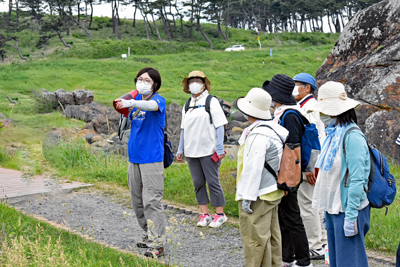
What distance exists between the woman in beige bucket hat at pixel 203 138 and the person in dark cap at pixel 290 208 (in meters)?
1.40

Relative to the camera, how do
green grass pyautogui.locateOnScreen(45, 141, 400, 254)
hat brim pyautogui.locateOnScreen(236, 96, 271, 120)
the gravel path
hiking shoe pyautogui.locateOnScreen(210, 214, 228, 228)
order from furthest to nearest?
hiking shoe pyautogui.locateOnScreen(210, 214, 228, 228)
green grass pyautogui.locateOnScreen(45, 141, 400, 254)
the gravel path
hat brim pyautogui.locateOnScreen(236, 96, 271, 120)

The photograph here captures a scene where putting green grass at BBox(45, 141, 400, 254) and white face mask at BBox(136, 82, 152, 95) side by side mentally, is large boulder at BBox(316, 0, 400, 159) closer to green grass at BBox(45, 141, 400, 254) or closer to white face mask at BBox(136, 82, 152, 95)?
green grass at BBox(45, 141, 400, 254)

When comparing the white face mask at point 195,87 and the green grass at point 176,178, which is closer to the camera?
the green grass at point 176,178

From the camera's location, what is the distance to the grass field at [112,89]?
4.72m

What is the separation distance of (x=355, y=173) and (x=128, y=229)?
3402mm

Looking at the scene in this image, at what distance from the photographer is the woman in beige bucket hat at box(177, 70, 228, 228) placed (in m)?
5.48

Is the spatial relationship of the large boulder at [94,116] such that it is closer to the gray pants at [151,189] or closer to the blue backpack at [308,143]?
the gray pants at [151,189]

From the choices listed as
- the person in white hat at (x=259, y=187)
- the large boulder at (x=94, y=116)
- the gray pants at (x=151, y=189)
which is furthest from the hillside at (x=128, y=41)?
the person in white hat at (x=259, y=187)

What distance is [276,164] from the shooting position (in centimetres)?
355

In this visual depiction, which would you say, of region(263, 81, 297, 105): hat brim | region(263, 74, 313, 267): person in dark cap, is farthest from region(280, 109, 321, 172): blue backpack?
region(263, 81, 297, 105): hat brim

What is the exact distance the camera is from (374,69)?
898 cm

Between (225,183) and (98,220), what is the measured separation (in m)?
2.18

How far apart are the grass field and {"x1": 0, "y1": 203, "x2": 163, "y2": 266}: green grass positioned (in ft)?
2.66

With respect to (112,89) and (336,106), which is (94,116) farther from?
(336,106)
